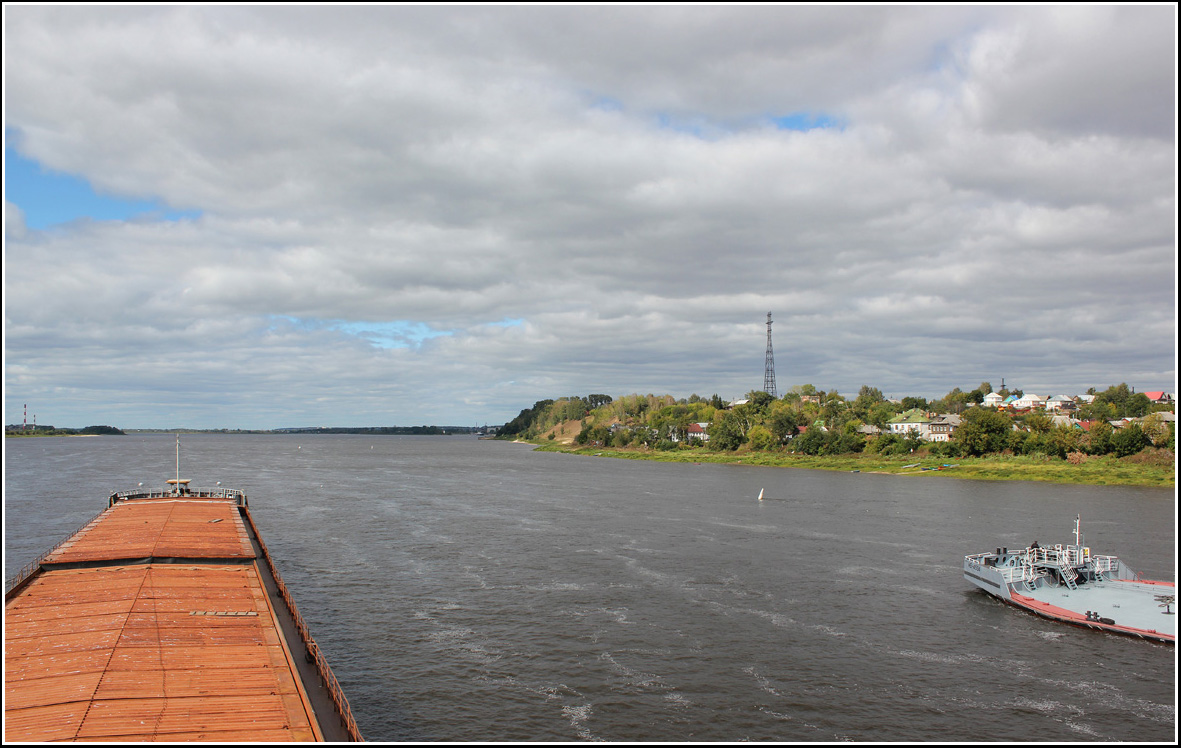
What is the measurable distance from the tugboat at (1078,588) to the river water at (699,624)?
154cm

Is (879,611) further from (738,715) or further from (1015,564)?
(738,715)

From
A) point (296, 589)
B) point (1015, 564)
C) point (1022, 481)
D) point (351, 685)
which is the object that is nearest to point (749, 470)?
point (1022, 481)

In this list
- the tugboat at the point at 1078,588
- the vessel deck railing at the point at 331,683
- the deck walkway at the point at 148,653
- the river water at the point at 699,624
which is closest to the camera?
the deck walkway at the point at 148,653

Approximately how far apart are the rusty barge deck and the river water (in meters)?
5.97

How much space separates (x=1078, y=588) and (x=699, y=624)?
2901 centimetres

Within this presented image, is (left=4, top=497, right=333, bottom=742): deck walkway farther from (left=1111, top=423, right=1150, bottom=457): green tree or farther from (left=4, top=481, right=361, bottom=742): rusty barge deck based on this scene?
(left=1111, top=423, right=1150, bottom=457): green tree

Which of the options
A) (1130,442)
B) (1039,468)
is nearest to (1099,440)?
(1130,442)

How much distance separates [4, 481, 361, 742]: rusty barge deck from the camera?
71.6 feet

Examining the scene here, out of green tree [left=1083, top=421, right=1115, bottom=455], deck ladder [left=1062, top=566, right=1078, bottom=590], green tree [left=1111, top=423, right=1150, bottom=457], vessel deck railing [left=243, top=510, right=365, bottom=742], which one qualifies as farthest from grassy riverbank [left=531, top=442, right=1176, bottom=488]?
vessel deck railing [left=243, top=510, right=365, bottom=742]

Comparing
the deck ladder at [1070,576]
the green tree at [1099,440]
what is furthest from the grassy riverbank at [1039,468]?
the deck ladder at [1070,576]

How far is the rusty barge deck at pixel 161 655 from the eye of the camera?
2181 centimetres

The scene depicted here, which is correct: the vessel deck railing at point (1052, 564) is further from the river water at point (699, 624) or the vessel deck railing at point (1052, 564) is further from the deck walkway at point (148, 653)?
the deck walkway at point (148, 653)

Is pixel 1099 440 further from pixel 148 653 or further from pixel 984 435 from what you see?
pixel 148 653

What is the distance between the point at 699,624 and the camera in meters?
45.9
